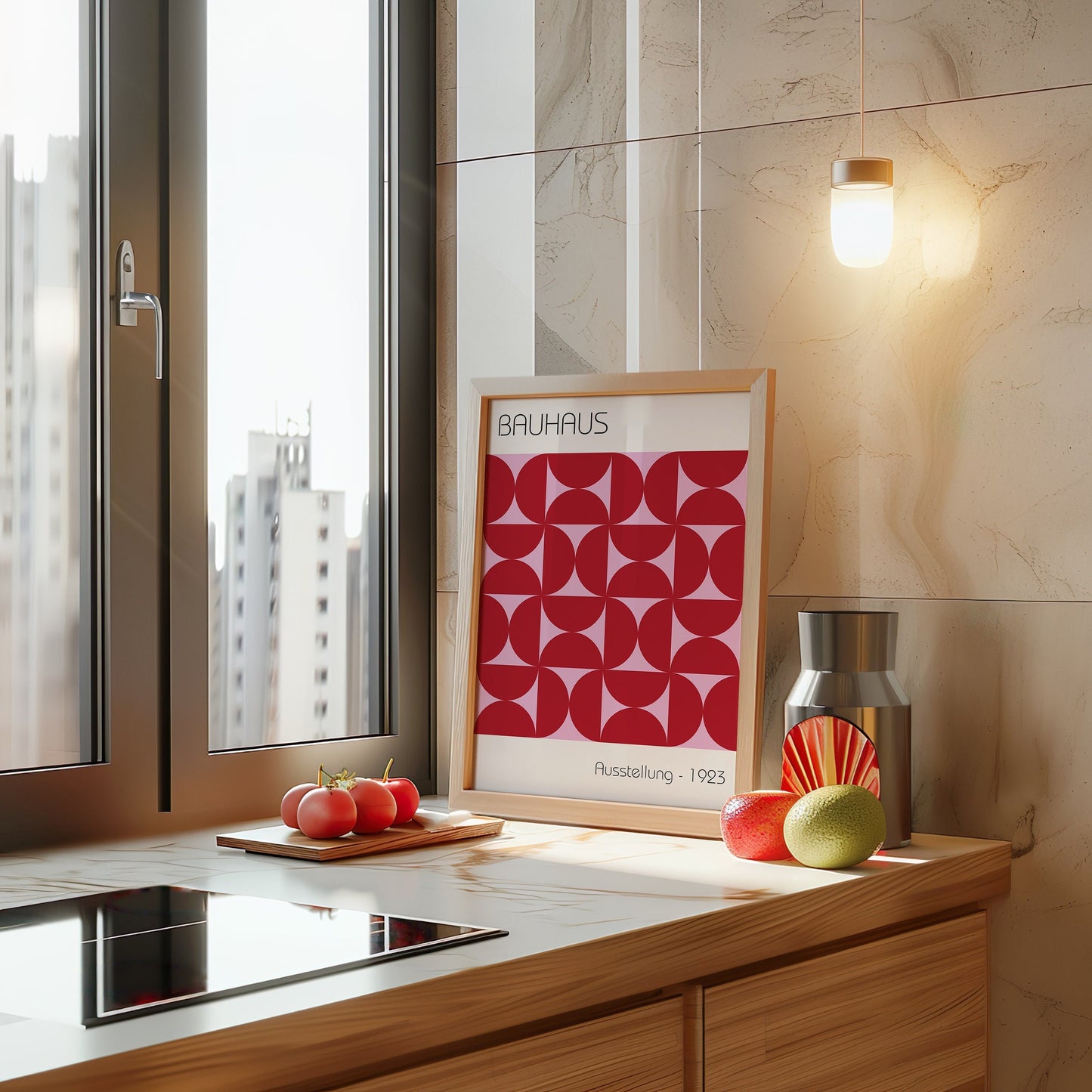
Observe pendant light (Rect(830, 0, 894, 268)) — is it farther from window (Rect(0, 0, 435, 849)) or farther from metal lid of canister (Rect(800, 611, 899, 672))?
window (Rect(0, 0, 435, 849))

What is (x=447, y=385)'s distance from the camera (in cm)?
215

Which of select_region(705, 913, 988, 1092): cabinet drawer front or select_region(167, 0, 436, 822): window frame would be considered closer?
select_region(705, 913, 988, 1092): cabinet drawer front

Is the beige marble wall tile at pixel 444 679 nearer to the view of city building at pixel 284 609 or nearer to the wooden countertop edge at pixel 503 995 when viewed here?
the view of city building at pixel 284 609

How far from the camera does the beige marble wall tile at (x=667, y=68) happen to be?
1.87 m

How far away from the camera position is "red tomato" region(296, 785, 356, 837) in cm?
158

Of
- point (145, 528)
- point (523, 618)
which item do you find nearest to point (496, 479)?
point (523, 618)

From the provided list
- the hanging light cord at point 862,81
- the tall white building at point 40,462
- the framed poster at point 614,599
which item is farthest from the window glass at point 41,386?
the hanging light cord at point 862,81

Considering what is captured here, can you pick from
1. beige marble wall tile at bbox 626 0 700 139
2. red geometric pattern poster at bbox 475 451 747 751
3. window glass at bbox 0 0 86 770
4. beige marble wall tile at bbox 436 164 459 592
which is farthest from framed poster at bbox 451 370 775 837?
window glass at bbox 0 0 86 770

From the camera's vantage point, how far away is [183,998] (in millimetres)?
1010

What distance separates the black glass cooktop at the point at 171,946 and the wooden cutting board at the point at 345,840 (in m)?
0.18

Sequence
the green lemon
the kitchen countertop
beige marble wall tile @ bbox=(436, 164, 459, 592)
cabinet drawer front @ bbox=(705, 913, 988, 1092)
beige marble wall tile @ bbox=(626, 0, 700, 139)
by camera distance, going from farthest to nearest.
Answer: beige marble wall tile @ bbox=(436, 164, 459, 592) → beige marble wall tile @ bbox=(626, 0, 700, 139) → the green lemon → cabinet drawer front @ bbox=(705, 913, 988, 1092) → the kitchen countertop

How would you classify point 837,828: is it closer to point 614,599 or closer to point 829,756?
point 829,756

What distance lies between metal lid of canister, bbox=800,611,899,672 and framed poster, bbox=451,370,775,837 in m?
0.09

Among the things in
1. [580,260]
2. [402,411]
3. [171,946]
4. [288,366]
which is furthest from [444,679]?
[171,946]
